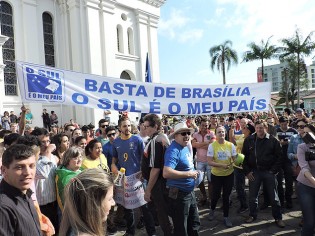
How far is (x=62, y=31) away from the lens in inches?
776

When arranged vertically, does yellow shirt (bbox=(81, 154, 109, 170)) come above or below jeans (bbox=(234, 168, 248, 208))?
above

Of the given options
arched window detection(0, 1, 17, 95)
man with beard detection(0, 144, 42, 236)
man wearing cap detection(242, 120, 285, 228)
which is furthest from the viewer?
arched window detection(0, 1, 17, 95)

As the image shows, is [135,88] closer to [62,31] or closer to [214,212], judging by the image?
[214,212]

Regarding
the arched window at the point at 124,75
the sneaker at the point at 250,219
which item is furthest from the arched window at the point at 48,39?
the sneaker at the point at 250,219

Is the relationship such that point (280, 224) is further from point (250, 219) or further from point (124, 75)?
point (124, 75)

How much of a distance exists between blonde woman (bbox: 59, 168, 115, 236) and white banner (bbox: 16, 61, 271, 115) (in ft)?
11.6

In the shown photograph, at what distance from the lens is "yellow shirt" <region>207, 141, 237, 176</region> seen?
5.28m

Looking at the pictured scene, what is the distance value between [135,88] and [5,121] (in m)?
7.85

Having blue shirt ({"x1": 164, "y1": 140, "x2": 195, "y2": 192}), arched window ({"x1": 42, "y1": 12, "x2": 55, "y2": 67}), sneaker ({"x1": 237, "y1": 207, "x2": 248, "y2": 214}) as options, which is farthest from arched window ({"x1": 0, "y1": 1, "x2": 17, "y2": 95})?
blue shirt ({"x1": 164, "y1": 140, "x2": 195, "y2": 192})

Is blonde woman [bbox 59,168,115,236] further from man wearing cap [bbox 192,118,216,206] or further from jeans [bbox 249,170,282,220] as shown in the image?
man wearing cap [bbox 192,118,216,206]

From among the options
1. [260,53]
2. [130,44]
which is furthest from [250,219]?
[260,53]

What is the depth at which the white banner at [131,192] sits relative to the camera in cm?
453

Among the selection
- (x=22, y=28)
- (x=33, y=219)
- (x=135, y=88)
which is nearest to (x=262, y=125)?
(x=135, y=88)

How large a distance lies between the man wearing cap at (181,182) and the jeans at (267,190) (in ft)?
6.17
